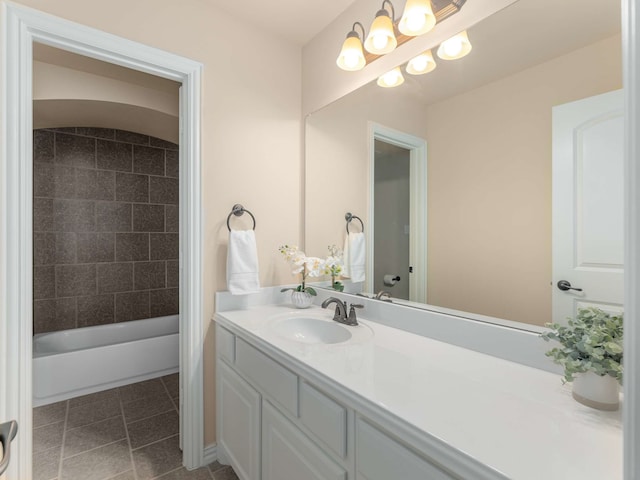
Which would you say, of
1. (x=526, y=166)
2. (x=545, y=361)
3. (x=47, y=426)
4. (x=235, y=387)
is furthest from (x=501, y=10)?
(x=47, y=426)

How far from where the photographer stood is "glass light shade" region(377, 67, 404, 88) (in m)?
1.47

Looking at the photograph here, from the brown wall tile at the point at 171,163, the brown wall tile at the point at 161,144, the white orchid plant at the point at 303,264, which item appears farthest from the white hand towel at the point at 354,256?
the brown wall tile at the point at 161,144

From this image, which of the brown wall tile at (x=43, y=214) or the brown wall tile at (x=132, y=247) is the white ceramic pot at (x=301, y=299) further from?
the brown wall tile at (x=43, y=214)

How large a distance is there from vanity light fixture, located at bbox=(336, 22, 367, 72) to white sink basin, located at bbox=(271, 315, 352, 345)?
1.29 m

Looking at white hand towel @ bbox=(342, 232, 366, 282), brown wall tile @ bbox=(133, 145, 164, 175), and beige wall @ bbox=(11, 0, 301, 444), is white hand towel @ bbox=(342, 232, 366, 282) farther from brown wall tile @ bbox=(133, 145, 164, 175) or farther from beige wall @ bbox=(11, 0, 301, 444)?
brown wall tile @ bbox=(133, 145, 164, 175)

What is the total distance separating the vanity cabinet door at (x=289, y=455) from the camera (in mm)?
948

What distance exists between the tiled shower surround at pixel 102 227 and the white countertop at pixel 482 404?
2574 mm

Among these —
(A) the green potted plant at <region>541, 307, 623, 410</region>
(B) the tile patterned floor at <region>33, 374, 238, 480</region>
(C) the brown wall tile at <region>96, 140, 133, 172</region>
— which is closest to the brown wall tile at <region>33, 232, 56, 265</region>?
(C) the brown wall tile at <region>96, 140, 133, 172</region>

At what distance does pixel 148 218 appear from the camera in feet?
10.7

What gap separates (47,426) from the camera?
6.66 ft

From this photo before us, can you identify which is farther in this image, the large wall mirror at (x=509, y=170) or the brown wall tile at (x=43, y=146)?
the brown wall tile at (x=43, y=146)

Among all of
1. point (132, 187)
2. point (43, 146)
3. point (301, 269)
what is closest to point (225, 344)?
point (301, 269)

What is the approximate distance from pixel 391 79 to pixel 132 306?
3.14 meters
